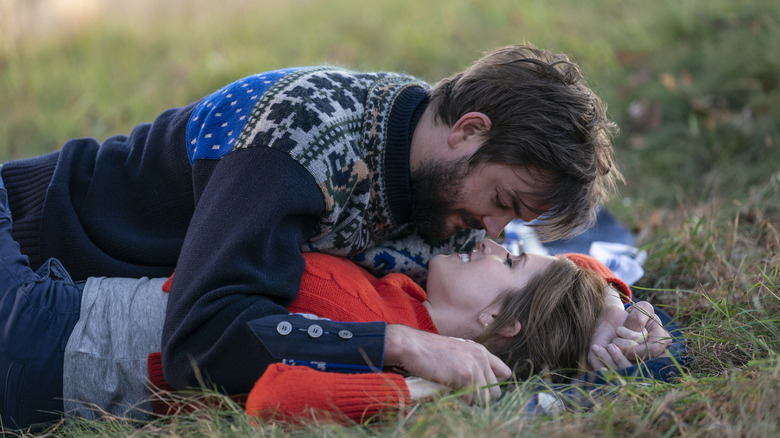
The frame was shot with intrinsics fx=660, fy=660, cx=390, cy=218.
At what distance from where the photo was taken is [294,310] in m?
2.25

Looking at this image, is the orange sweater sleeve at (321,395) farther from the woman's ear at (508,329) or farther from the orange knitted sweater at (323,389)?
the woman's ear at (508,329)

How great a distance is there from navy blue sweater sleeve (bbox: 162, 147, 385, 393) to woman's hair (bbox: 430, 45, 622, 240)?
0.82 meters

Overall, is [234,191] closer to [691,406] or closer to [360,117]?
[360,117]

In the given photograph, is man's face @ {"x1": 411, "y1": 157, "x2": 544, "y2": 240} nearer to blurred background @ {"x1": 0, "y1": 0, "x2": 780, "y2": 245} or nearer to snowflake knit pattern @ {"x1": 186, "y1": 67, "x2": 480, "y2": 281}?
snowflake knit pattern @ {"x1": 186, "y1": 67, "x2": 480, "y2": 281}

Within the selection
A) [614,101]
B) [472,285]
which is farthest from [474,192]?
[614,101]

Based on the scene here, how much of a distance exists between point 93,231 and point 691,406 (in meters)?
2.15

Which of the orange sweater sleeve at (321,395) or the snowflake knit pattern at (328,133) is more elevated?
the snowflake knit pattern at (328,133)

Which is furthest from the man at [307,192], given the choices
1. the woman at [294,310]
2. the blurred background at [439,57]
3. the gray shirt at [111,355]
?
the blurred background at [439,57]

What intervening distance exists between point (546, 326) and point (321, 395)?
3.22ft

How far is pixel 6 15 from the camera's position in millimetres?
6246

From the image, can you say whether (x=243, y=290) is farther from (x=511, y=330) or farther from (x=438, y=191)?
(x=511, y=330)

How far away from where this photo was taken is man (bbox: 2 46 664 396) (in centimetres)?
204

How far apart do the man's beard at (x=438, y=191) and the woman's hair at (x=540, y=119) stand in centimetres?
10

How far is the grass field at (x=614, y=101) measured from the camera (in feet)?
6.17
